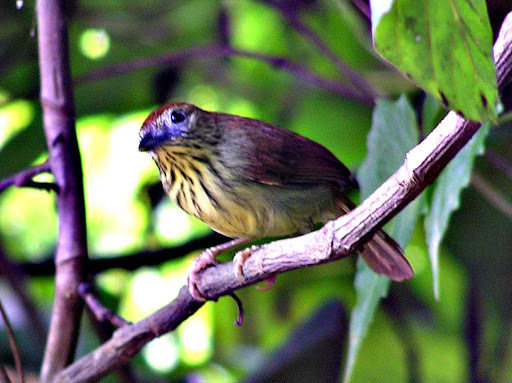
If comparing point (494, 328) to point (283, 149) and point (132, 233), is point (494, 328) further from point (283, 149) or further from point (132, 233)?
point (132, 233)

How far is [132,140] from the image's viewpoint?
4.30 m

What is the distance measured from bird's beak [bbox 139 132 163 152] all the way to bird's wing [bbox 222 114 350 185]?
289 millimetres

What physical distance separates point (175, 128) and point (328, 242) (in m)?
1.30

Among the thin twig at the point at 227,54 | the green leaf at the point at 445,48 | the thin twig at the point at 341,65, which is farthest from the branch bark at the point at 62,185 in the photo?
the green leaf at the point at 445,48

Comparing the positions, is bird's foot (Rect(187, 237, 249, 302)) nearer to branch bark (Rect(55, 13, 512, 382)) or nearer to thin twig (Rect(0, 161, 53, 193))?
branch bark (Rect(55, 13, 512, 382))

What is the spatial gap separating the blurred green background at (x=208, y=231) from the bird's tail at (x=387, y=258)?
1.76 ft

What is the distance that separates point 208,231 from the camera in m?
3.86

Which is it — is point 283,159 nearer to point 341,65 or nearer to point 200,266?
point 200,266

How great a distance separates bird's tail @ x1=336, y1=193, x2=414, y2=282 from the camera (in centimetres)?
248

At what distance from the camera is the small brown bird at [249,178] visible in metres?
2.48

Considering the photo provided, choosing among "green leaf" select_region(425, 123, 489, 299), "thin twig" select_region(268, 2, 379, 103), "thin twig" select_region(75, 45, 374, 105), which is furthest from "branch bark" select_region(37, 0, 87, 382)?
"thin twig" select_region(268, 2, 379, 103)

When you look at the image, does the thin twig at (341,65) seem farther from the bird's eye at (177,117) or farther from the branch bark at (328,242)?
the branch bark at (328,242)

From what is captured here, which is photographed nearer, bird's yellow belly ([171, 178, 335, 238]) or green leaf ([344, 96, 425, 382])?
green leaf ([344, 96, 425, 382])

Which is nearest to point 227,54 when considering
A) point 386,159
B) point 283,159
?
point 283,159
